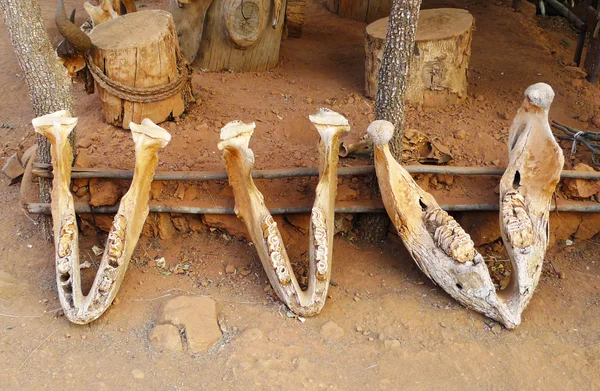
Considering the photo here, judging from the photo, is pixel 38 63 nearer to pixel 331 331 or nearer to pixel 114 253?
pixel 114 253

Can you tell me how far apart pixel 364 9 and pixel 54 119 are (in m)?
4.83

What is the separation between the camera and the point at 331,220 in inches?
162

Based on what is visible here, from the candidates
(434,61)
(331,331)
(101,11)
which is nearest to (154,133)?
(331,331)

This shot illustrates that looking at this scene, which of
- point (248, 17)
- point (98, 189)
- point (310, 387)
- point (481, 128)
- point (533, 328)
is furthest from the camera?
point (248, 17)

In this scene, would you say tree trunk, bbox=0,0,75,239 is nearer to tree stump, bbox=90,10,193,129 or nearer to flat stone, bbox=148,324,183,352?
tree stump, bbox=90,10,193,129

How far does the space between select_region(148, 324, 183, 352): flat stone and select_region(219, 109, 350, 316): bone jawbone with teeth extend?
662 millimetres

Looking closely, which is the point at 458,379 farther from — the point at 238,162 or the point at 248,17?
the point at 248,17

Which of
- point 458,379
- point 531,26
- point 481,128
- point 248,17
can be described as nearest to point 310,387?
point 458,379

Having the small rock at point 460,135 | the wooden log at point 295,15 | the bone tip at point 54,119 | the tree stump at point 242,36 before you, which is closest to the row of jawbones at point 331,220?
the bone tip at point 54,119

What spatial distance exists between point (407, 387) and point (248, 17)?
3735mm

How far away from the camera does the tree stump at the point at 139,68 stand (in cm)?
477

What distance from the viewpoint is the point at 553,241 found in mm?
4617

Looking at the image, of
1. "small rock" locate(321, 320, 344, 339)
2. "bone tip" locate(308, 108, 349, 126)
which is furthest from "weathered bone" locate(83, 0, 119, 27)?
"small rock" locate(321, 320, 344, 339)

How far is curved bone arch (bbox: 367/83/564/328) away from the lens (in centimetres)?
384
